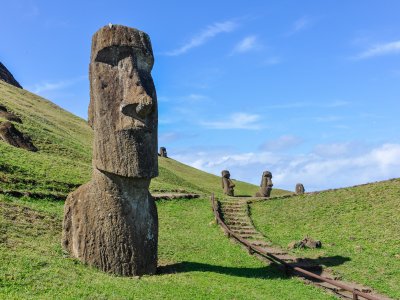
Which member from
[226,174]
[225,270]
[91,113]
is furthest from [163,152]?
[91,113]

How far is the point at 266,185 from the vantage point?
39.4 m

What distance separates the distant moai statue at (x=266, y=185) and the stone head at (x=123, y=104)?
27.1 m

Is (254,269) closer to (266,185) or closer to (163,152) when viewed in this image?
(266,185)

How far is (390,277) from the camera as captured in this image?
1669 cm

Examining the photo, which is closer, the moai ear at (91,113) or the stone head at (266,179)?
the moai ear at (91,113)

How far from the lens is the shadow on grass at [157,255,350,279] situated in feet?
47.9

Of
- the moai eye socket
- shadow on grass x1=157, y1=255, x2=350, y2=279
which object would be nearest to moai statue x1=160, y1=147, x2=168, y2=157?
shadow on grass x1=157, y1=255, x2=350, y2=279

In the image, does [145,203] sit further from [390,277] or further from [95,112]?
[390,277]

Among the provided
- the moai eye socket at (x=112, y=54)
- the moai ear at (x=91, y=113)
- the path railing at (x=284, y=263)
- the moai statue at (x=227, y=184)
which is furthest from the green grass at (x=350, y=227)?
the moai eye socket at (x=112, y=54)

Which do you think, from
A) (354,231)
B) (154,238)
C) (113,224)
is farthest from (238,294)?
(354,231)

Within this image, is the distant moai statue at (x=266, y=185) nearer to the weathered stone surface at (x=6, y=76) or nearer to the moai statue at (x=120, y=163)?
the moai statue at (x=120, y=163)

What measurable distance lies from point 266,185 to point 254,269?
22.9m

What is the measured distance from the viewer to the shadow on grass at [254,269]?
14.6 meters

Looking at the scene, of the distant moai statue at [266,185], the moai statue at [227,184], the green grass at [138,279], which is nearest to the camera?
the green grass at [138,279]
